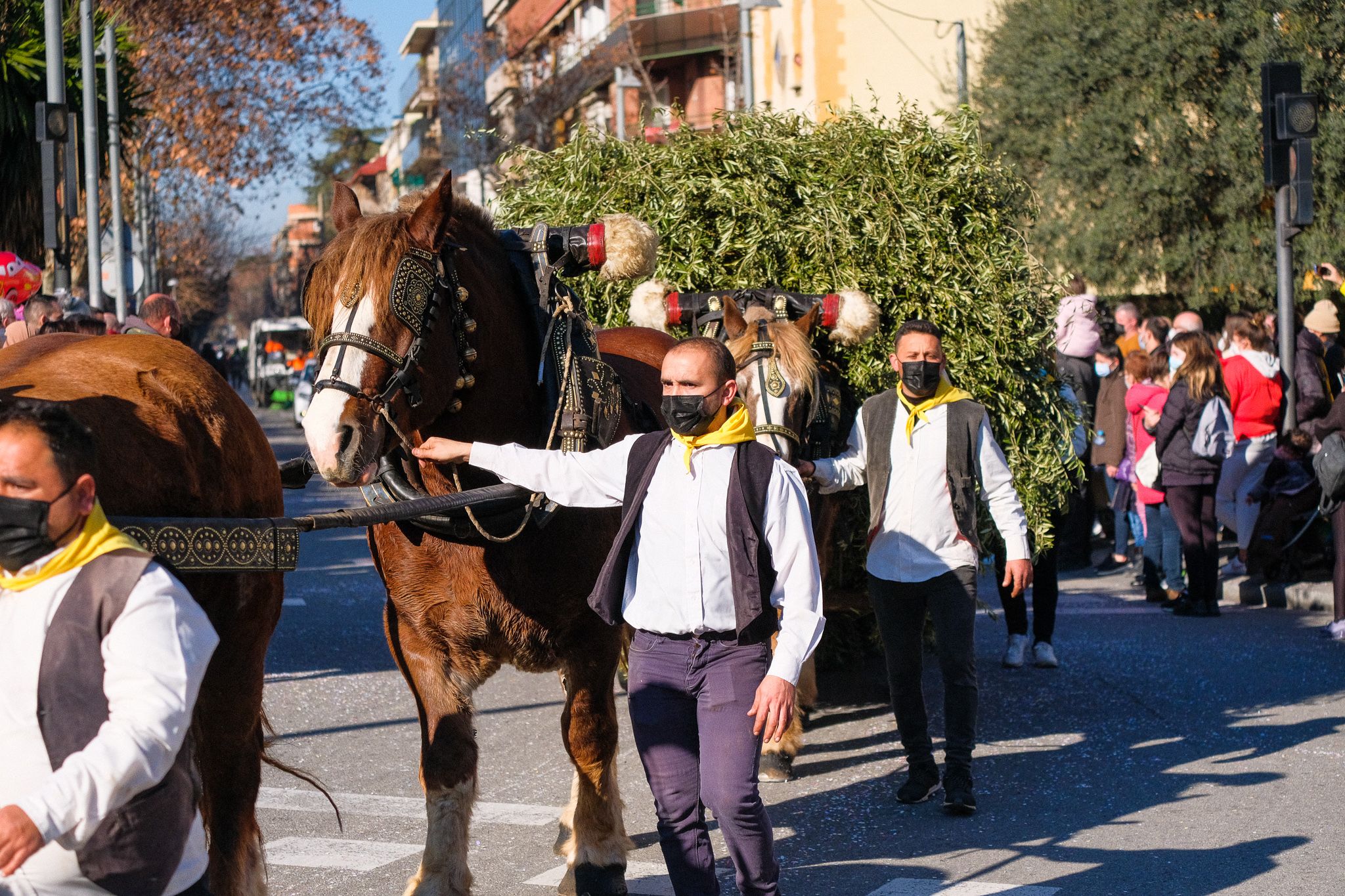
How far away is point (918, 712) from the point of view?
6.41 meters

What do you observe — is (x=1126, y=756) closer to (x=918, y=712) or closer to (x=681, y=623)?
(x=918, y=712)

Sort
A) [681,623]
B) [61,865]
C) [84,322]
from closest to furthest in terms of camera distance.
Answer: [61,865] → [681,623] → [84,322]

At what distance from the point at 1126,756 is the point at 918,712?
128 cm

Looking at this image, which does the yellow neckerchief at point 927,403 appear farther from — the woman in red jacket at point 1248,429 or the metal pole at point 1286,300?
the metal pole at point 1286,300

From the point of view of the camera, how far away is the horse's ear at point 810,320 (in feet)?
22.3

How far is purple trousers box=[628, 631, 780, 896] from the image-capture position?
4.18 m

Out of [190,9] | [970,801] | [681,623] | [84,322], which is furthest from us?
[190,9]

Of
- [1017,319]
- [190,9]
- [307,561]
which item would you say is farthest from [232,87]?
[1017,319]

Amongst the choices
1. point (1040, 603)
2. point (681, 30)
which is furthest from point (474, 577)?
point (681, 30)

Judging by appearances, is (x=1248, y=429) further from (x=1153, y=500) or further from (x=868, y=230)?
(x=868, y=230)

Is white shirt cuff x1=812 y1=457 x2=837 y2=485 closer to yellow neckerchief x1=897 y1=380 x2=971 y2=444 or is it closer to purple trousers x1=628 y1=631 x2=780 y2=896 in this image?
yellow neckerchief x1=897 y1=380 x2=971 y2=444

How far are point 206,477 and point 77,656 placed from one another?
3.85ft

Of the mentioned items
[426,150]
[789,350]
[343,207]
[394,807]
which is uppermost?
[426,150]

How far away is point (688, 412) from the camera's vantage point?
4.33 meters
